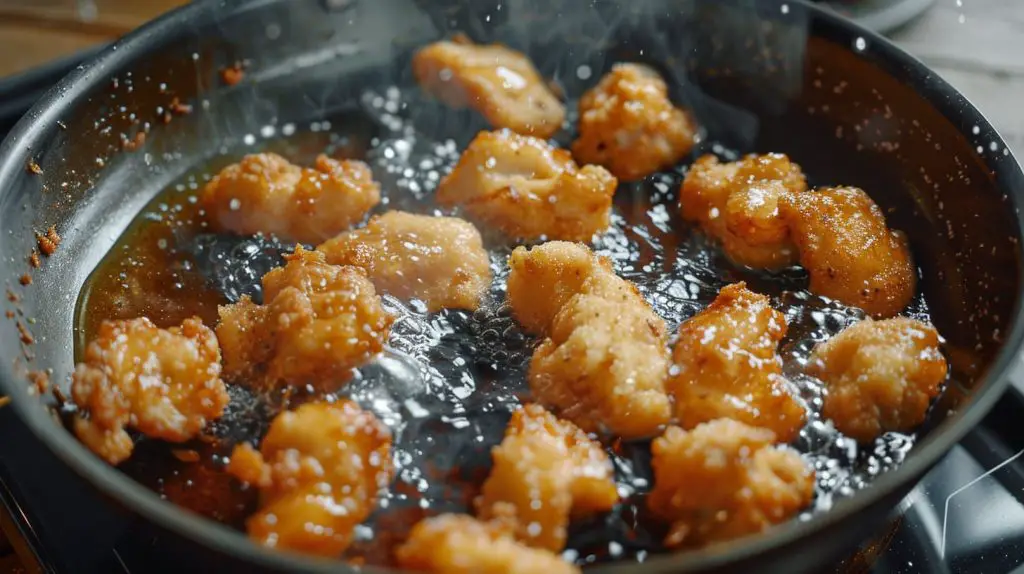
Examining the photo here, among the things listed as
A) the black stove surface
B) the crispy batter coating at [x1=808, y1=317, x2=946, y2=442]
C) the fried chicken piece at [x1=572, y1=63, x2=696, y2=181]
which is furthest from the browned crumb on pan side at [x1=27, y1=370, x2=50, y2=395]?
the crispy batter coating at [x1=808, y1=317, x2=946, y2=442]

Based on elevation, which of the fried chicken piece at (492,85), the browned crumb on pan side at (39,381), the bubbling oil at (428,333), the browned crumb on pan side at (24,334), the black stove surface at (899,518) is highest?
the fried chicken piece at (492,85)

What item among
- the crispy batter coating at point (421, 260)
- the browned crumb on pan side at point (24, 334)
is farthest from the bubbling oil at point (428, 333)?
the browned crumb on pan side at point (24, 334)

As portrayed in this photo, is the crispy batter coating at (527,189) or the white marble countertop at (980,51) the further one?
the white marble countertop at (980,51)

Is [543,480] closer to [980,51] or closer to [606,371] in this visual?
[606,371]

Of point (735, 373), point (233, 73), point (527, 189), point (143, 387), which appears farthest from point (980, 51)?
point (143, 387)

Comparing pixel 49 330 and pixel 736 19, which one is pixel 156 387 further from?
pixel 736 19

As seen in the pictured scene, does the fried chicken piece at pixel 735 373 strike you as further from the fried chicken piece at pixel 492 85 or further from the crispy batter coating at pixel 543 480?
the fried chicken piece at pixel 492 85
